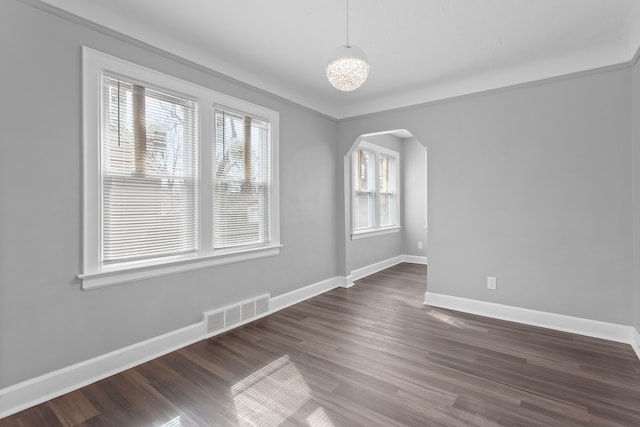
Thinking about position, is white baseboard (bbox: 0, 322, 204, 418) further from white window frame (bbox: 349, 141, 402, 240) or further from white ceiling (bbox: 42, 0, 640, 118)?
white window frame (bbox: 349, 141, 402, 240)

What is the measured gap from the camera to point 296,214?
409cm

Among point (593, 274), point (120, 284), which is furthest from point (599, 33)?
point (120, 284)

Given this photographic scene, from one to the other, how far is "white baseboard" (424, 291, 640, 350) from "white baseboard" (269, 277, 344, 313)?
1392 mm

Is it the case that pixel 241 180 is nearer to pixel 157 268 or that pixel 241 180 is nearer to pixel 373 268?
pixel 157 268

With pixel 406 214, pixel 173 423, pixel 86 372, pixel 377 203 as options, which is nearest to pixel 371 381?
pixel 173 423

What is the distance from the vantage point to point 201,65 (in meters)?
2.93

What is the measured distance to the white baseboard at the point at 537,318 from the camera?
114 inches

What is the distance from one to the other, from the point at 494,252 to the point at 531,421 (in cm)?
202

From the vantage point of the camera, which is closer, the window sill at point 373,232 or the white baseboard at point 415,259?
the window sill at point 373,232

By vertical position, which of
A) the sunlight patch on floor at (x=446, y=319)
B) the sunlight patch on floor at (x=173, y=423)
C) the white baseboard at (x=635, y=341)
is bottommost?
the sunlight patch on floor at (x=173, y=423)

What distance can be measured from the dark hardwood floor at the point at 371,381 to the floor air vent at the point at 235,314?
0.33ft

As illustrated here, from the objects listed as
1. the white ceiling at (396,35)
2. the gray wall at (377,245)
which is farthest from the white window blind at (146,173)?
the gray wall at (377,245)

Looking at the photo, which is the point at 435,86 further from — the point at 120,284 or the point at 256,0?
the point at 120,284

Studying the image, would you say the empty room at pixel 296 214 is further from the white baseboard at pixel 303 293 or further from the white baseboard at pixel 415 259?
the white baseboard at pixel 415 259
